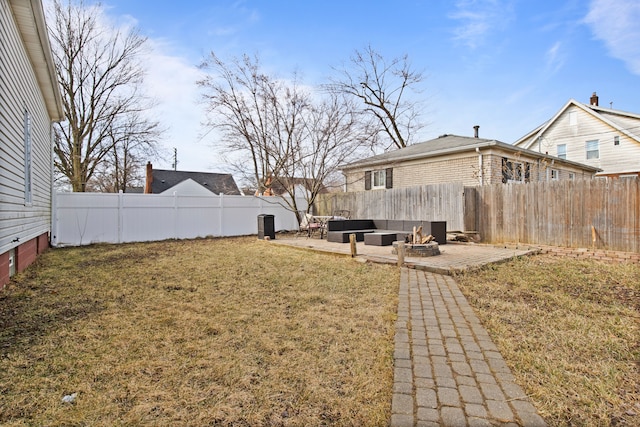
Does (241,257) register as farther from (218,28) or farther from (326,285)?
(218,28)

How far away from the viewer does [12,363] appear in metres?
2.40

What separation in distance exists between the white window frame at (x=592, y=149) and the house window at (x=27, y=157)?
25875 millimetres

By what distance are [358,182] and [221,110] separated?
7.58 meters

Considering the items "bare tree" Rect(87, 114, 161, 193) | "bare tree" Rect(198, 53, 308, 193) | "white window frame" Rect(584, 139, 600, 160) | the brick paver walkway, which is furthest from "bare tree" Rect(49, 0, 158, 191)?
"white window frame" Rect(584, 139, 600, 160)

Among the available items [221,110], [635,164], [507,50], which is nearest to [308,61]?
[221,110]

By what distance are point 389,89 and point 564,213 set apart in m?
18.1

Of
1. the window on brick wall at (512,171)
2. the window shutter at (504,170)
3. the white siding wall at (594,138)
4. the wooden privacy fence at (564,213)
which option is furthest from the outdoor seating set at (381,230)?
the white siding wall at (594,138)

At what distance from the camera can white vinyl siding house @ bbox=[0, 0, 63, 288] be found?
15.3 ft

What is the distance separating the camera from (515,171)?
A: 13.0 meters

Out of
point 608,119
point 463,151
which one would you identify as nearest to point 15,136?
point 463,151

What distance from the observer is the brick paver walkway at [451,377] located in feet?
5.83

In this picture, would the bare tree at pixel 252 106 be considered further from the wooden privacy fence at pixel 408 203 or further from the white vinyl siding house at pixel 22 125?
the white vinyl siding house at pixel 22 125

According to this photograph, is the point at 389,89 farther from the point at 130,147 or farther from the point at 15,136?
the point at 15,136

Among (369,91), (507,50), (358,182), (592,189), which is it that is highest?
(369,91)
